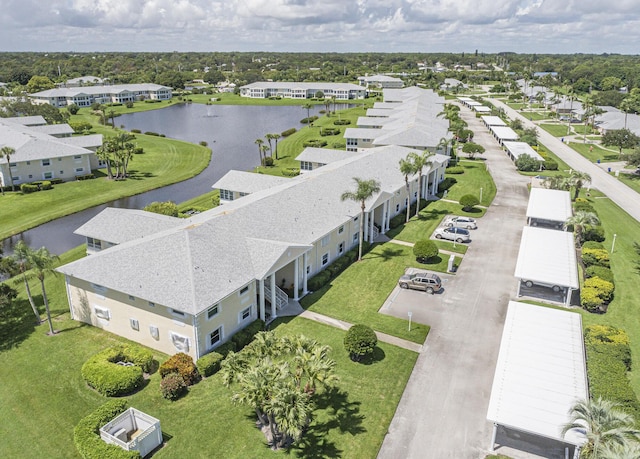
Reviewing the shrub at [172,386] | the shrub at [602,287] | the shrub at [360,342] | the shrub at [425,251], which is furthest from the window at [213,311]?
the shrub at [602,287]

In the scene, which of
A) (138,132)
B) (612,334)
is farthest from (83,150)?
(612,334)

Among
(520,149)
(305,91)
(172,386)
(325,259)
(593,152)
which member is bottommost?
(172,386)

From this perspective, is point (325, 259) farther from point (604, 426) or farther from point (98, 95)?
point (98, 95)

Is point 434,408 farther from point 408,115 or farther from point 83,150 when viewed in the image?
point 408,115

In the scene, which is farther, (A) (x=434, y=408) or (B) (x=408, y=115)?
(B) (x=408, y=115)

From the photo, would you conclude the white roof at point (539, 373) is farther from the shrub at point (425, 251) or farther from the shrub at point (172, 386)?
the shrub at point (172, 386)

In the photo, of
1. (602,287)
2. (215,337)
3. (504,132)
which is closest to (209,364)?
(215,337)


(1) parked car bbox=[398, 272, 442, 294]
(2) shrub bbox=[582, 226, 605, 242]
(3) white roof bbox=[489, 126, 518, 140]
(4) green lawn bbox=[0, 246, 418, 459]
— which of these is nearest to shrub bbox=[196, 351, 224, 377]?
(4) green lawn bbox=[0, 246, 418, 459]

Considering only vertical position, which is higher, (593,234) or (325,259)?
(593,234)
